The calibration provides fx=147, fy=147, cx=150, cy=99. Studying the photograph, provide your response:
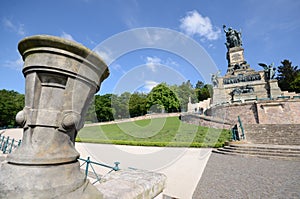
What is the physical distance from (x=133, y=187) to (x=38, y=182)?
2.68 ft

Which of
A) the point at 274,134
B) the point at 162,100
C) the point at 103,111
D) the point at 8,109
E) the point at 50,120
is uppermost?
the point at 162,100

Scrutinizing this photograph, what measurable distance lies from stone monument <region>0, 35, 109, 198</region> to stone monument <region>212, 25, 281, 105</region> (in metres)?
25.0

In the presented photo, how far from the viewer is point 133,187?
145 cm

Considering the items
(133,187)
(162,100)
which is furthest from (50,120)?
(162,100)

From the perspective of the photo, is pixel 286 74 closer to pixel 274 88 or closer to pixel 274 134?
pixel 274 88

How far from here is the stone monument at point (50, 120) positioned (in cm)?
98

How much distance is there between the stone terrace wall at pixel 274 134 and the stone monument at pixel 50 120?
1306 cm

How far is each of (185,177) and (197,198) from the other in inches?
51.5

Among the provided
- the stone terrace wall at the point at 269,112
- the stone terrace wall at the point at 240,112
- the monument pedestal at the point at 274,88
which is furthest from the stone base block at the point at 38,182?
the monument pedestal at the point at 274,88

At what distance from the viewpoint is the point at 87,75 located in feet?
4.20

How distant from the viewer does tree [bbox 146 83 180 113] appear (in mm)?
34906

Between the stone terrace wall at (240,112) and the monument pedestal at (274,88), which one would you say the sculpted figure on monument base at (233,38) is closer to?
the monument pedestal at (274,88)

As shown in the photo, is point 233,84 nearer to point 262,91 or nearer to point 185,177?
point 262,91

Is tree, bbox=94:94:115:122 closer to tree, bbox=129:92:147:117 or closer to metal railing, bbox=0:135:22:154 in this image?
tree, bbox=129:92:147:117
